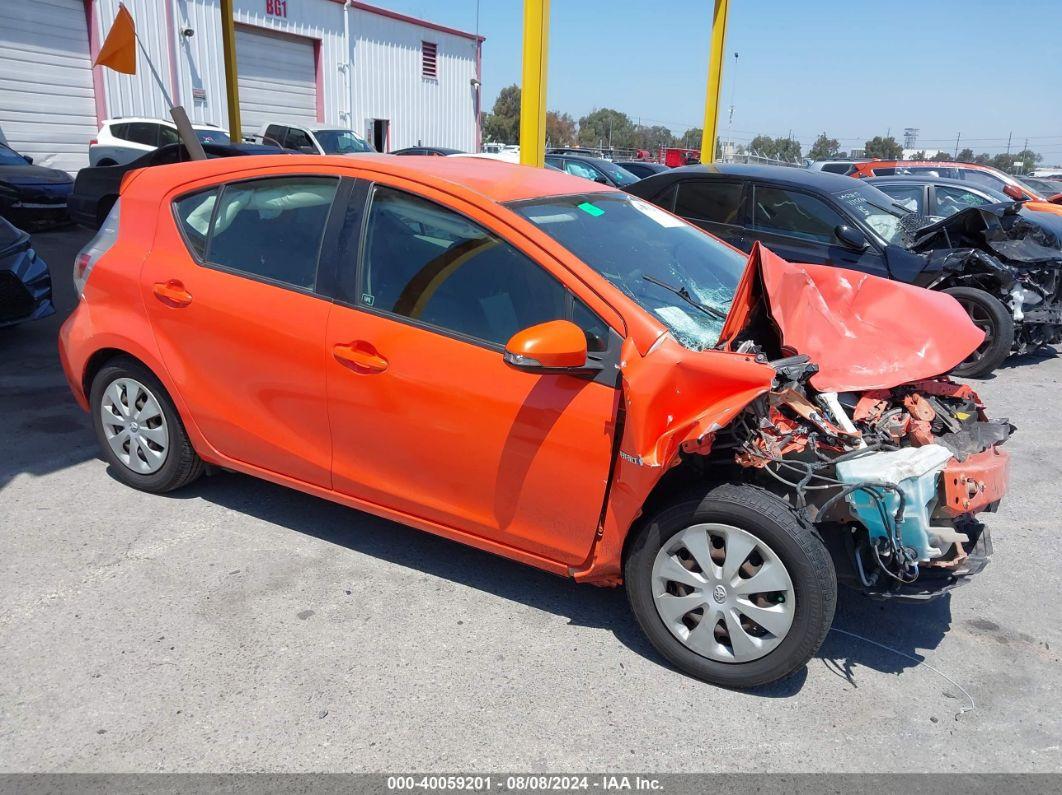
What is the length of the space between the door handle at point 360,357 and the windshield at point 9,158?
12.8 m

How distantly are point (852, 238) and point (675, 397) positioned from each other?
4.90 metres

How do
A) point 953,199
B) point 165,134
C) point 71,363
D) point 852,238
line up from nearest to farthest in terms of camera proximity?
point 71,363
point 852,238
point 953,199
point 165,134

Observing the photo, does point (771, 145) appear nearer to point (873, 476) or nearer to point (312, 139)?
point (312, 139)

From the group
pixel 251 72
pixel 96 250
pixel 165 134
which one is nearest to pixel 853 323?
pixel 96 250

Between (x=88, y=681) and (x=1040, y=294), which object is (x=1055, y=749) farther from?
(x=1040, y=294)

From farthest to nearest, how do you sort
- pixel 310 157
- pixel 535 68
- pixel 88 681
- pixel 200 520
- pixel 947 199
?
pixel 947 199, pixel 535 68, pixel 200 520, pixel 310 157, pixel 88 681

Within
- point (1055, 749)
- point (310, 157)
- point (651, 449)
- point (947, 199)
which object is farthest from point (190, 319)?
point (947, 199)

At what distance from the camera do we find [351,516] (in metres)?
4.19

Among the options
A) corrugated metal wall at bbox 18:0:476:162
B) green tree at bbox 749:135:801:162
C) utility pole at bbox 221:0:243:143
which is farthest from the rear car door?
green tree at bbox 749:135:801:162

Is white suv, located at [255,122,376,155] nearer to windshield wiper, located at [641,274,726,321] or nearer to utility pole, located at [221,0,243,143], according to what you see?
utility pole, located at [221,0,243,143]

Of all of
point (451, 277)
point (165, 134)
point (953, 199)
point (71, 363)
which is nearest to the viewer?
point (451, 277)

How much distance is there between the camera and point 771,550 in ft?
9.21

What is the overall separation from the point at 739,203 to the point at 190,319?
5343 millimetres

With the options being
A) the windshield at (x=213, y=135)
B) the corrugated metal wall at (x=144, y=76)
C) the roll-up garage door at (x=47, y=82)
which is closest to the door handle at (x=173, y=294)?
the windshield at (x=213, y=135)
